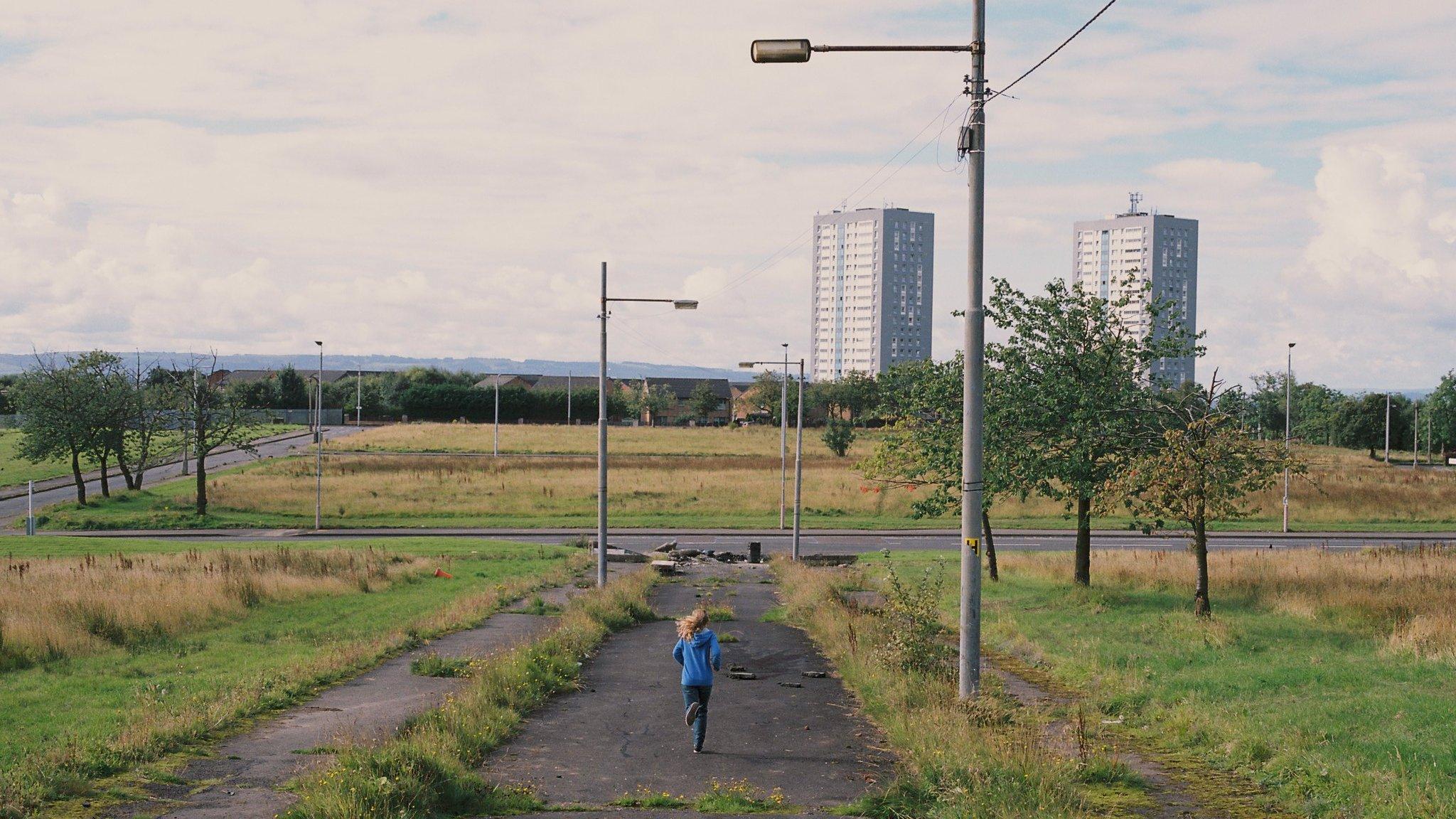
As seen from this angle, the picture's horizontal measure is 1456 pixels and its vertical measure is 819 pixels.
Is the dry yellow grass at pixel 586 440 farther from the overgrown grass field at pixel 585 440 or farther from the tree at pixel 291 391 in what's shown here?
the tree at pixel 291 391

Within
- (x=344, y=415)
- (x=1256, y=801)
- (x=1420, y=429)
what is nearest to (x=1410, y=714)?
(x=1256, y=801)

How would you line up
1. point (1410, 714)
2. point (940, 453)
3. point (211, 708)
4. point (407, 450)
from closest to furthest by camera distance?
point (1410, 714)
point (211, 708)
point (940, 453)
point (407, 450)

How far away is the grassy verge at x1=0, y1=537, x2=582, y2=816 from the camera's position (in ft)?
36.3

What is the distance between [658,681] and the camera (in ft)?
53.2

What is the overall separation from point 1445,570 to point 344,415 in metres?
135

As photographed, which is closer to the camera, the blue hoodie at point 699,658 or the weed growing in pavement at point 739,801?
the weed growing in pavement at point 739,801

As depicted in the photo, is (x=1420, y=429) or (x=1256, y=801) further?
(x=1420, y=429)

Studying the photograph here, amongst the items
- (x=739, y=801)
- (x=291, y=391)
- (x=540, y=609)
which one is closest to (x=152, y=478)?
(x=540, y=609)

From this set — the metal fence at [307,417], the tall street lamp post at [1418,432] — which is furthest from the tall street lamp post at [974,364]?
the metal fence at [307,417]

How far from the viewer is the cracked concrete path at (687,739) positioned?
1073cm

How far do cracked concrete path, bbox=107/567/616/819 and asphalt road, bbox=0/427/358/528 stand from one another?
42329 mm

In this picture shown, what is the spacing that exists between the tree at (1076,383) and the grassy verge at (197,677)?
11855 millimetres

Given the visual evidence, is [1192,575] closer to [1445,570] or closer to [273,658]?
[1445,570]

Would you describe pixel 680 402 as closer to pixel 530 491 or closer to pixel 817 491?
pixel 817 491
